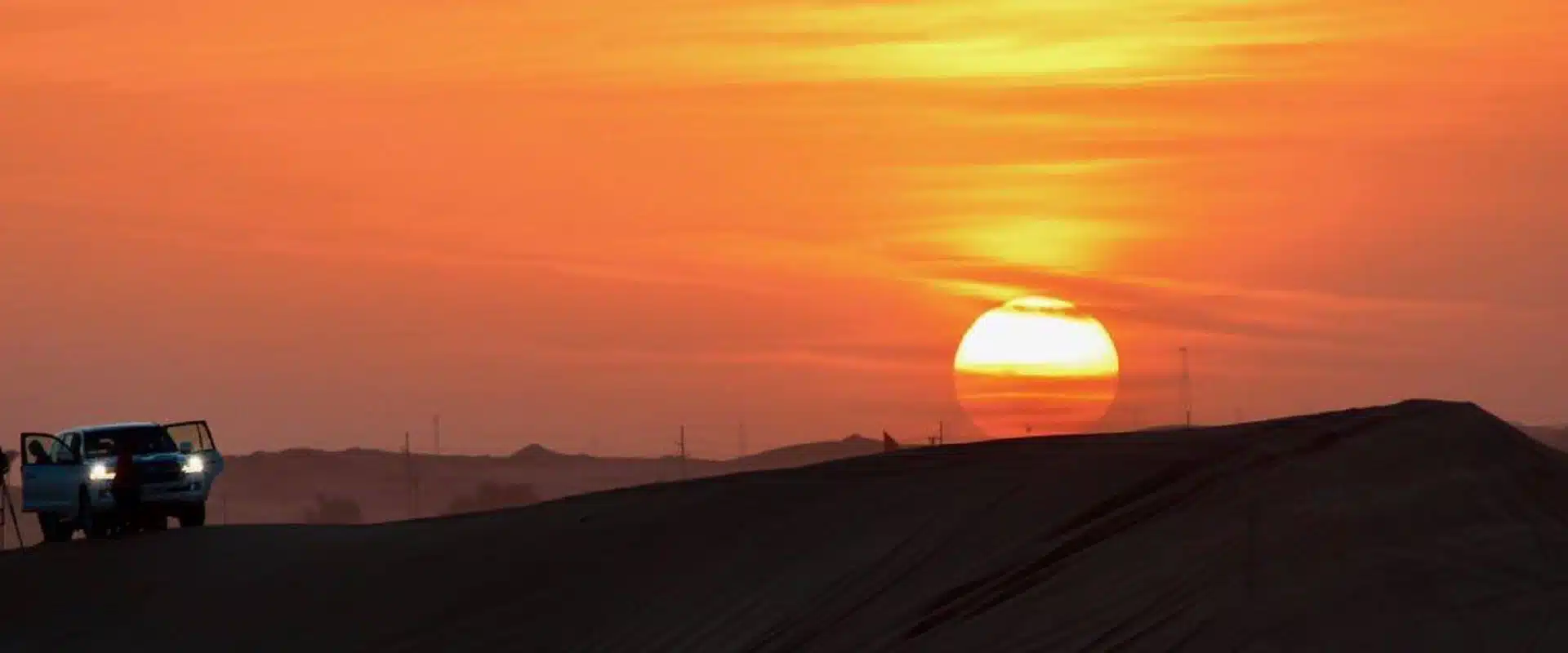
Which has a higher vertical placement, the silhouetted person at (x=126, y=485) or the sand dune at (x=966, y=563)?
the silhouetted person at (x=126, y=485)

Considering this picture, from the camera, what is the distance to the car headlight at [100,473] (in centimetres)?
4744

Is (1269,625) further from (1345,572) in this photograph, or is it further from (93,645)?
(93,645)

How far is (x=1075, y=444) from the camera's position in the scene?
1597 inches

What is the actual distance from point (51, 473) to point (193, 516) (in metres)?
2.60

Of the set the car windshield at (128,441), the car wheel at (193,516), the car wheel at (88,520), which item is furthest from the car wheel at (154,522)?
Answer: the car windshield at (128,441)

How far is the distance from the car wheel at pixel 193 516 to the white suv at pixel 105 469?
0.17 metres

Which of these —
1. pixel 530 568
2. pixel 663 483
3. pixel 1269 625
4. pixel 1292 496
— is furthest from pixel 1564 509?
pixel 663 483

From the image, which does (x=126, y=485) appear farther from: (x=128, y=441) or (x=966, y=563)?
(x=966, y=563)

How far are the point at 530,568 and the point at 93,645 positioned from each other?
629cm

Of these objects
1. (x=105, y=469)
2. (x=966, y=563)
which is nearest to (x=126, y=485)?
(x=105, y=469)

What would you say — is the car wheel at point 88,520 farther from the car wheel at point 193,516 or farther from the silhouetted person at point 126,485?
the car wheel at point 193,516

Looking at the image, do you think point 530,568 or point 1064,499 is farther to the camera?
point 530,568

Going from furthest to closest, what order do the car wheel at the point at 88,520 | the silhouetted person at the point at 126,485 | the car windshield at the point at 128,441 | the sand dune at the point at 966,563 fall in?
→ the car wheel at the point at 88,520 < the car windshield at the point at 128,441 < the silhouetted person at the point at 126,485 < the sand dune at the point at 966,563

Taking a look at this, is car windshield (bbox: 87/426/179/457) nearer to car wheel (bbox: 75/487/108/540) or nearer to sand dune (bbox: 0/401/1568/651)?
car wheel (bbox: 75/487/108/540)
